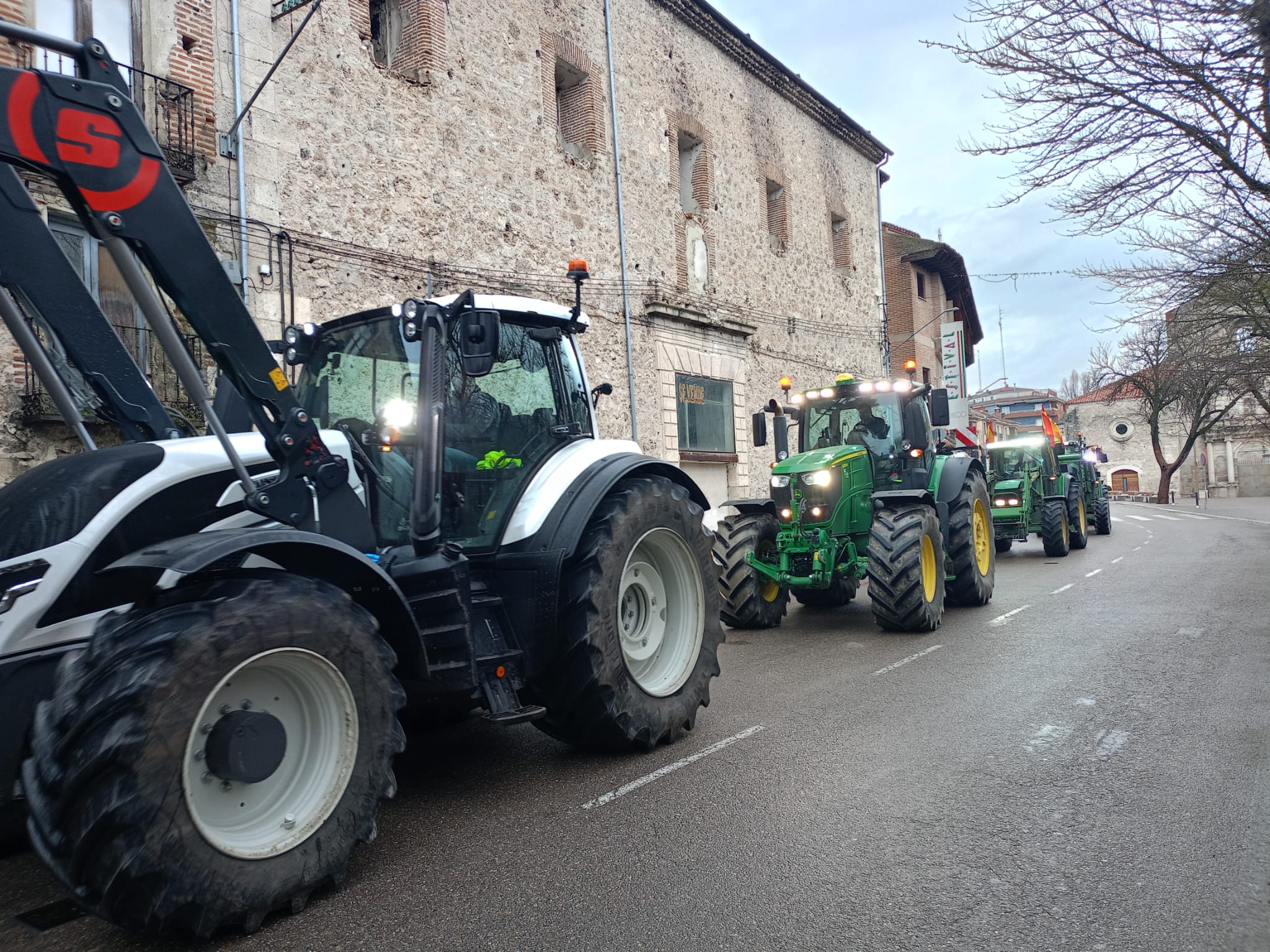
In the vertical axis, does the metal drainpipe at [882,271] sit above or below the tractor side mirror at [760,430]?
above

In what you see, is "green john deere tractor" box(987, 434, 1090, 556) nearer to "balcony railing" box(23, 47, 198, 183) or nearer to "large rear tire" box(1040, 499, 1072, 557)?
"large rear tire" box(1040, 499, 1072, 557)

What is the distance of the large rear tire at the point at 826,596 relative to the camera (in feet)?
32.4

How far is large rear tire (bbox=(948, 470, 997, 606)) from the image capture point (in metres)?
A: 9.09

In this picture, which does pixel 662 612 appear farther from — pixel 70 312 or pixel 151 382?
pixel 151 382

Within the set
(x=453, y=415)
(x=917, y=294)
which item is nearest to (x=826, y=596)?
(x=453, y=415)

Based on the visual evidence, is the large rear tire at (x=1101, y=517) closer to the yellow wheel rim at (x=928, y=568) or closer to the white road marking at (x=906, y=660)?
the yellow wheel rim at (x=928, y=568)

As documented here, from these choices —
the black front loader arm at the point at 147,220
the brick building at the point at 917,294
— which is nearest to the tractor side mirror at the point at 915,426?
the black front loader arm at the point at 147,220

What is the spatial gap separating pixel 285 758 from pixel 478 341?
1.76m

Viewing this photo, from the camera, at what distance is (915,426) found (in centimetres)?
904

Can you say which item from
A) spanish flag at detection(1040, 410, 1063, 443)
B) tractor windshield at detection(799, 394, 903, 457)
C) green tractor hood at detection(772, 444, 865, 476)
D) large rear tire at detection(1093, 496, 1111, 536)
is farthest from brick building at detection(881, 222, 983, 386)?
green tractor hood at detection(772, 444, 865, 476)

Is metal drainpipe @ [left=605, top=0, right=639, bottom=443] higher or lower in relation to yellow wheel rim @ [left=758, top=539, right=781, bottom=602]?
higher

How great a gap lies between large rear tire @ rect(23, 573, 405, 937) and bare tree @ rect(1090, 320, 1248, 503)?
9924mm

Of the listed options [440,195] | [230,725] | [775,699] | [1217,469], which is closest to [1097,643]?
[775,699]

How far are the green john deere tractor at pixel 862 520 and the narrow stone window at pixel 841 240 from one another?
13.2 metres
